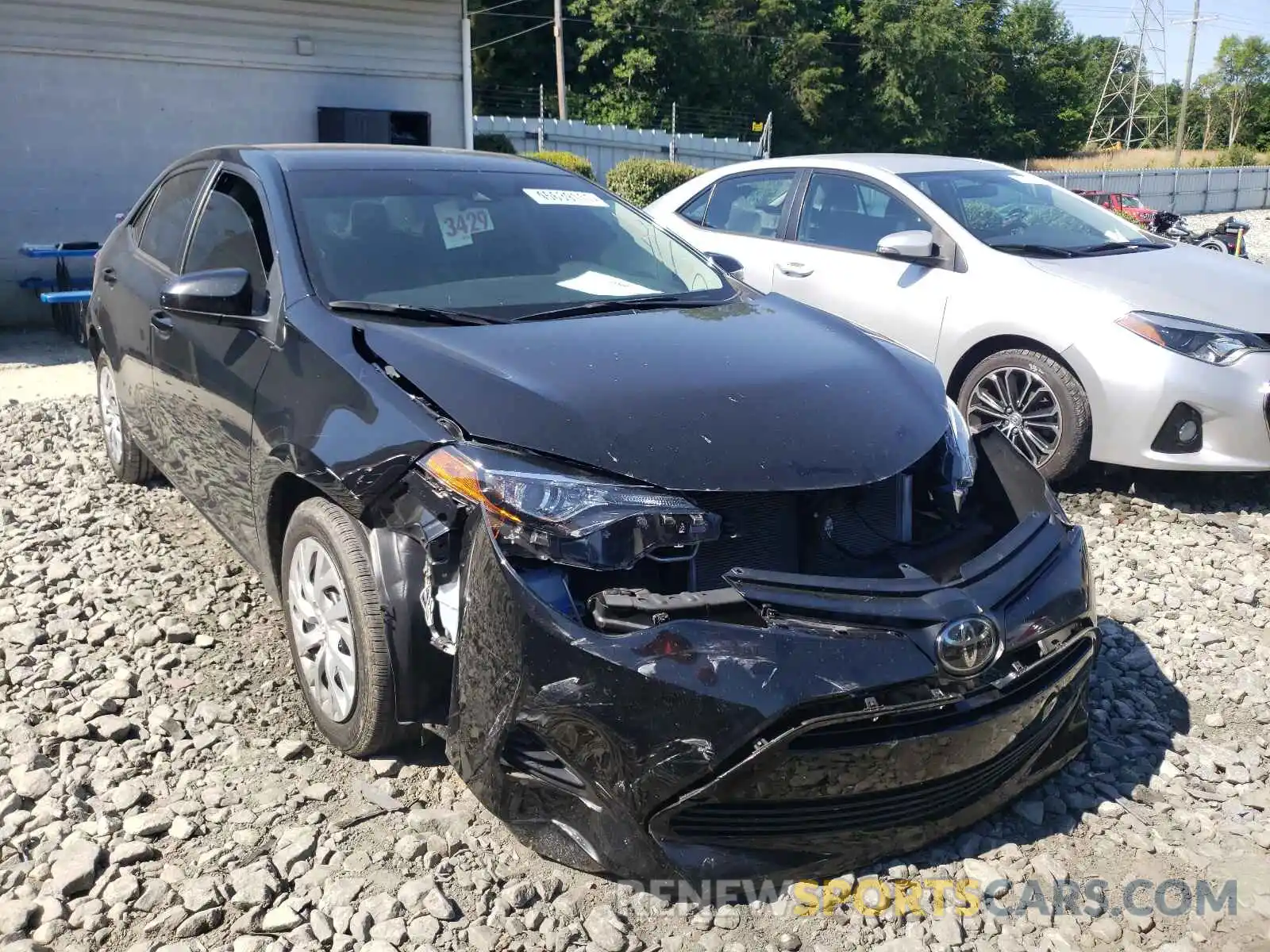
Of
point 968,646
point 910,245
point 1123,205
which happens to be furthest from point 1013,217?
point 1123,205

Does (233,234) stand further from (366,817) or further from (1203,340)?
(1203,340)

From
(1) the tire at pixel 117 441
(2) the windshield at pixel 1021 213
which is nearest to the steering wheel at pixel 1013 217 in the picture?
(2) the windshield at pixel 1021 213

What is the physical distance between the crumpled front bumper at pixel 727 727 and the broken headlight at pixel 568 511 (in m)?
0.09

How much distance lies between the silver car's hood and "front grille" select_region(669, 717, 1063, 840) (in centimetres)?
317

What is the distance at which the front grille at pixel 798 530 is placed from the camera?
8.29 ft

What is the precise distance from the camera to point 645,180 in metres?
22.0

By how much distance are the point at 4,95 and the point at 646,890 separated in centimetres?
1082

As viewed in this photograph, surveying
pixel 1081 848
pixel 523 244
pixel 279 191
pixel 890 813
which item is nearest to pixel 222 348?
pixel 279 191

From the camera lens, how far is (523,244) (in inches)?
146

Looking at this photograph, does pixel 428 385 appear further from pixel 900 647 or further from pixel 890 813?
pixel 890 813

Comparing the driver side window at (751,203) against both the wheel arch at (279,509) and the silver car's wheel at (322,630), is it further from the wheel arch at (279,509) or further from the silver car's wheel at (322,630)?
the silver car's wheel at (322,630)

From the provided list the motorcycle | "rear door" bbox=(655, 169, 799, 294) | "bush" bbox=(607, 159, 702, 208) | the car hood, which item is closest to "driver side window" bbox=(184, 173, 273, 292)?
the car hood

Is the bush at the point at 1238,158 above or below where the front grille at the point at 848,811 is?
above

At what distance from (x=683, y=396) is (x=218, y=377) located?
1605 mm
